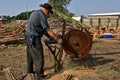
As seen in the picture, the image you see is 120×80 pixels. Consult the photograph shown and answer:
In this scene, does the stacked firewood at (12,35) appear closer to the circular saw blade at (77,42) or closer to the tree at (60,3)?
the circular saw blade at (77,42)

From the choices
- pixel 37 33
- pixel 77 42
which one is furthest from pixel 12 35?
pixel 37 33

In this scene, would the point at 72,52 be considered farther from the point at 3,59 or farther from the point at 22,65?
the point at 3,59

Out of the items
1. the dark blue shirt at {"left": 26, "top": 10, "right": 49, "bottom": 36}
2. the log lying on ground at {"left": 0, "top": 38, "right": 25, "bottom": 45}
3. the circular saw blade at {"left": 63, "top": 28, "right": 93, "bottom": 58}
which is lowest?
the log lying on ground at {"left": 0, "top": 38, "right": 25, "bottom": 45}

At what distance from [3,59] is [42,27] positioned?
4.54 metres

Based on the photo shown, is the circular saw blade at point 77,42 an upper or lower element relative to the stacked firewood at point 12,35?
upper

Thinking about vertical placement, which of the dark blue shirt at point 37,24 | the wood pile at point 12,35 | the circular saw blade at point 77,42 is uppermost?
the dark blue shirt at point 37,24

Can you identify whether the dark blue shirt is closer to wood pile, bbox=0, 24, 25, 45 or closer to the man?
the man

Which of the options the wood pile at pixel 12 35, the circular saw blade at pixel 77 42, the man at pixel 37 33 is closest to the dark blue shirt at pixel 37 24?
the man at pixel 37 33

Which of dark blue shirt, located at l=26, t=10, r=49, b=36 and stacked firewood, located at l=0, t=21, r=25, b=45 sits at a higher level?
dark blue shirt, located at l=26, t=10, r=49, b=36

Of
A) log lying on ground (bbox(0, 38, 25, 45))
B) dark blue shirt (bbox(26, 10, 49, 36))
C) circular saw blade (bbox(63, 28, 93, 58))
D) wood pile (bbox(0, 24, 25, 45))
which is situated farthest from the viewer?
wood pile (bbox(0, 24, 25, 45))

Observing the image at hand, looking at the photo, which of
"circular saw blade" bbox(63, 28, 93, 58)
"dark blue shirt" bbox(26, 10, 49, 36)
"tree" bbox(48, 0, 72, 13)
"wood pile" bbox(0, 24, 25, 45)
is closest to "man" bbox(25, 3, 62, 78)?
"dark blue shirt" bbox(26, 10, 49, 36)

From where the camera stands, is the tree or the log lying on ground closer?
the log lying on ground

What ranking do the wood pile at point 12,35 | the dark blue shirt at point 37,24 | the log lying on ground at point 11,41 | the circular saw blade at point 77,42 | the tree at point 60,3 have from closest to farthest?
the dark blue shirt at point 37,24
the circular saw blade at point 77,42
the log lying on ground at point 11,41
the wood pile at point 12,35
the tree at point 60,3

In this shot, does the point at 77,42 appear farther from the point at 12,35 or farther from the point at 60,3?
the point at 60,3
